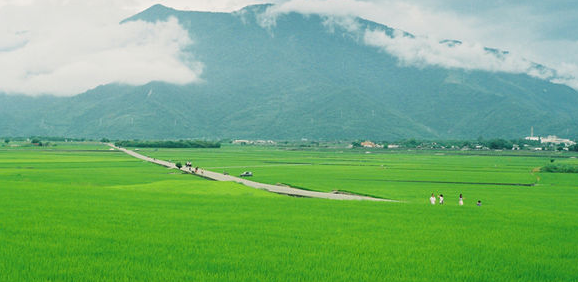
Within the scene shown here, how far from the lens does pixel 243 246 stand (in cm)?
1591

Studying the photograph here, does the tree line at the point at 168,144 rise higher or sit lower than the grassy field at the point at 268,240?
higher

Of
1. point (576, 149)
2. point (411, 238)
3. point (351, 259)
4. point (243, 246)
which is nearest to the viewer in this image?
point (351, 259)

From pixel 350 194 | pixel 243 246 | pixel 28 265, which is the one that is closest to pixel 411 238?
pixel 243 246

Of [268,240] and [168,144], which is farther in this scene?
[168,144]

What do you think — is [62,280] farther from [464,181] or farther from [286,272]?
[464,181]

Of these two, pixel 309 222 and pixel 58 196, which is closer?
pixel 309 222

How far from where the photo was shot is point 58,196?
2950 centimetres

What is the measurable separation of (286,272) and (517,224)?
570 inches

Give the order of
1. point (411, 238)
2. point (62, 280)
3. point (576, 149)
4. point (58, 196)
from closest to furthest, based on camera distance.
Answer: point (62, 280)
point (411, 238)
point (58, 196)
point (576, 149)

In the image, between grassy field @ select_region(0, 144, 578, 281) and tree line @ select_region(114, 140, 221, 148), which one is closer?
grassy field @ select_region(0, 144, 578, 281)

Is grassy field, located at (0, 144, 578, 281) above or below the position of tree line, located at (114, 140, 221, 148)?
below

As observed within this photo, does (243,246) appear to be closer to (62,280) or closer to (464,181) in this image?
(62,280)

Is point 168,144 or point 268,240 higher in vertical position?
point 168,144

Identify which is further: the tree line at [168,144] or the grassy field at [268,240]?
the tree line at [168,144]
